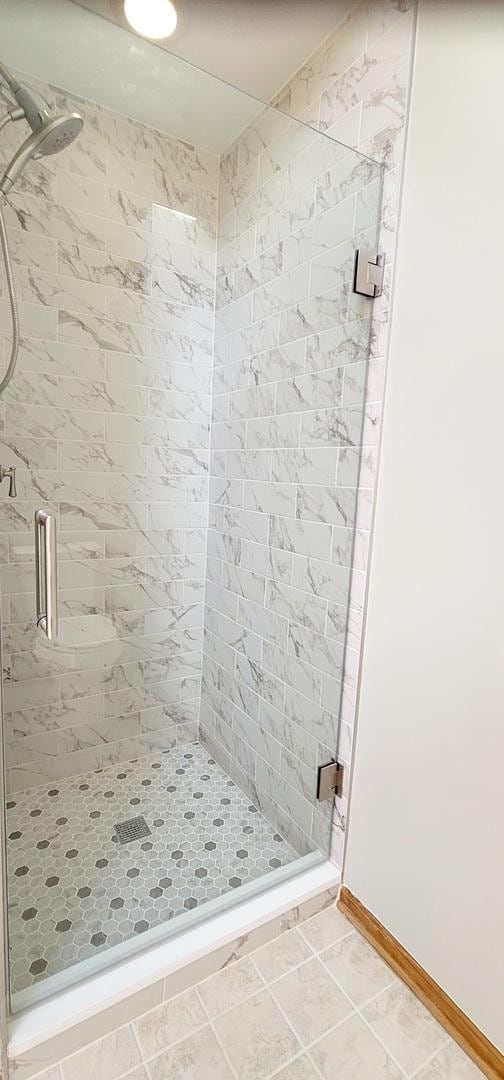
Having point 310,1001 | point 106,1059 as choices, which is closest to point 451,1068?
point 310,1001

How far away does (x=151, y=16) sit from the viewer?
123cm

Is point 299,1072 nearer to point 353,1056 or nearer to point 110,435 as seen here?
point 353,1056

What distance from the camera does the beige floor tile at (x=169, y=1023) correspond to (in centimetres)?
98

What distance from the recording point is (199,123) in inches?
60.4

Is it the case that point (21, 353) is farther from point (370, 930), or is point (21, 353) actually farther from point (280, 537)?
point (370, 930)

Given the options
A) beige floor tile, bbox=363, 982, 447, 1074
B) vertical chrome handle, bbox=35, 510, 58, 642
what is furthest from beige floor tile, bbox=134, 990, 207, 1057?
vertical chrome handle, bbox=35, 510, 58, 642

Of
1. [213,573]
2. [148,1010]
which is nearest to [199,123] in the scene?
[213,573]

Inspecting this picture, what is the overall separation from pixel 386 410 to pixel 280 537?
0.54 meters

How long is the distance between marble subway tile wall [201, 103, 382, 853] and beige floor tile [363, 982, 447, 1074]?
369 mm

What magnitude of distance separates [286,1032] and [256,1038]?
0.22 feet

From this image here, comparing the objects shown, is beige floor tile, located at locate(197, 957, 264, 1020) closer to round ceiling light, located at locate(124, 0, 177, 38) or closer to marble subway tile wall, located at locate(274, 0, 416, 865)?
marble subway tile wall, located at locate(274, 0, 416, 865)

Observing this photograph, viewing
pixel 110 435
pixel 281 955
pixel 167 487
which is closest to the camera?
pixel 281 955

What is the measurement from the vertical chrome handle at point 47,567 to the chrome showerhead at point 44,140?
0.90 meters

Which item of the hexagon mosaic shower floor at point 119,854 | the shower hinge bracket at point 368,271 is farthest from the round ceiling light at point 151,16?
the hexagon mosaic shower floor at point 119,854
